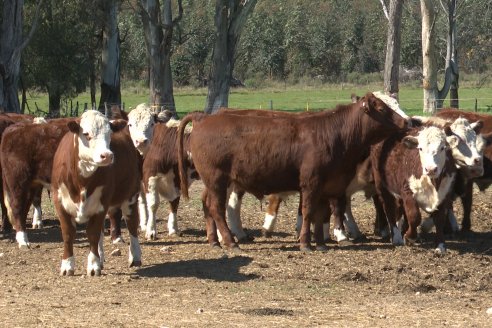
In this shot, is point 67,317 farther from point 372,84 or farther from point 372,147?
point 372,84

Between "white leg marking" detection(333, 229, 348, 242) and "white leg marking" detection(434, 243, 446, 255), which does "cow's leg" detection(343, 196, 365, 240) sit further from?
"white leg marking" detection(434, 243, 446, 255)

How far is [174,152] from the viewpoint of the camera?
1470 centimetres

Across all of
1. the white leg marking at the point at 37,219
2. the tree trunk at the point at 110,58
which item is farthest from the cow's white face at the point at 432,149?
the tree trunk at the point at 110,58

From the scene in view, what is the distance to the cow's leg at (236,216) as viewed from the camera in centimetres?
1416

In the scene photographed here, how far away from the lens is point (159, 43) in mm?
34281

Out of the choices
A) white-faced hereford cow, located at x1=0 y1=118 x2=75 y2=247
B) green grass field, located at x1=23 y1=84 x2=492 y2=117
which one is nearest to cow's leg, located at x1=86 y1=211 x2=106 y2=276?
white-faced hereford cow, located at x1=0 y1=118 x2=75 y2=247

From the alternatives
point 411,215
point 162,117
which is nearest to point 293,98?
point 162,117

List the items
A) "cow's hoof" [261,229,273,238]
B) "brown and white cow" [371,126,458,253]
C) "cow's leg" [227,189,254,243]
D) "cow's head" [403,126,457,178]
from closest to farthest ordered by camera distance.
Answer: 1. "cow's head" [403,126,457,178]
2. "brown and white cow" [371,126,458,253]
3. "cow's leg" [227,189,254,243]
4. "cow's hoof" [261,229,273,238]

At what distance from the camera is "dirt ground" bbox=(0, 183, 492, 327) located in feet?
29.6

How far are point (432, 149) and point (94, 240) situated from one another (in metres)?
4.22

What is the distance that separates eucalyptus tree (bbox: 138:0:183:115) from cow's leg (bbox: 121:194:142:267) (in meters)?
20.8

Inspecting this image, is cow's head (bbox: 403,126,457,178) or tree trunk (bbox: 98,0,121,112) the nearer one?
cow's head (bbox: 403,126,457,178)

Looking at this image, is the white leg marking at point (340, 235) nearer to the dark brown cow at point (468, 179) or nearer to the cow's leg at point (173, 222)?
the dark brown cow at point (468, 179)

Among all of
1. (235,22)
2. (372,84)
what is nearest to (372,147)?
(235,22)
